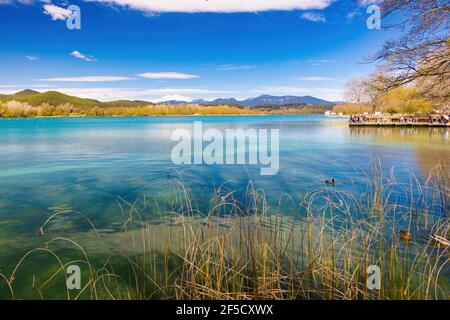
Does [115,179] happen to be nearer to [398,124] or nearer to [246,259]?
[246,259]

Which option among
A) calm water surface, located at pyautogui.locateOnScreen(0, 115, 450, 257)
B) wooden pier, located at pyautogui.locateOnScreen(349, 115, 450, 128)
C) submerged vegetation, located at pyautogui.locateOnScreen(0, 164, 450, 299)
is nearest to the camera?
submerged vegetation, located at pyautogui.locateOnScreen(0, 164, 450, 299)

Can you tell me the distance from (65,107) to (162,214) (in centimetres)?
16234

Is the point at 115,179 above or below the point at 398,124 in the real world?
below

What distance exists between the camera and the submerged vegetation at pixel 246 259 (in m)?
4.12

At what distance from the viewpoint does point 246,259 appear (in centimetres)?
486

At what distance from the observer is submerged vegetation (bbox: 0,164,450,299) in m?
4.12
